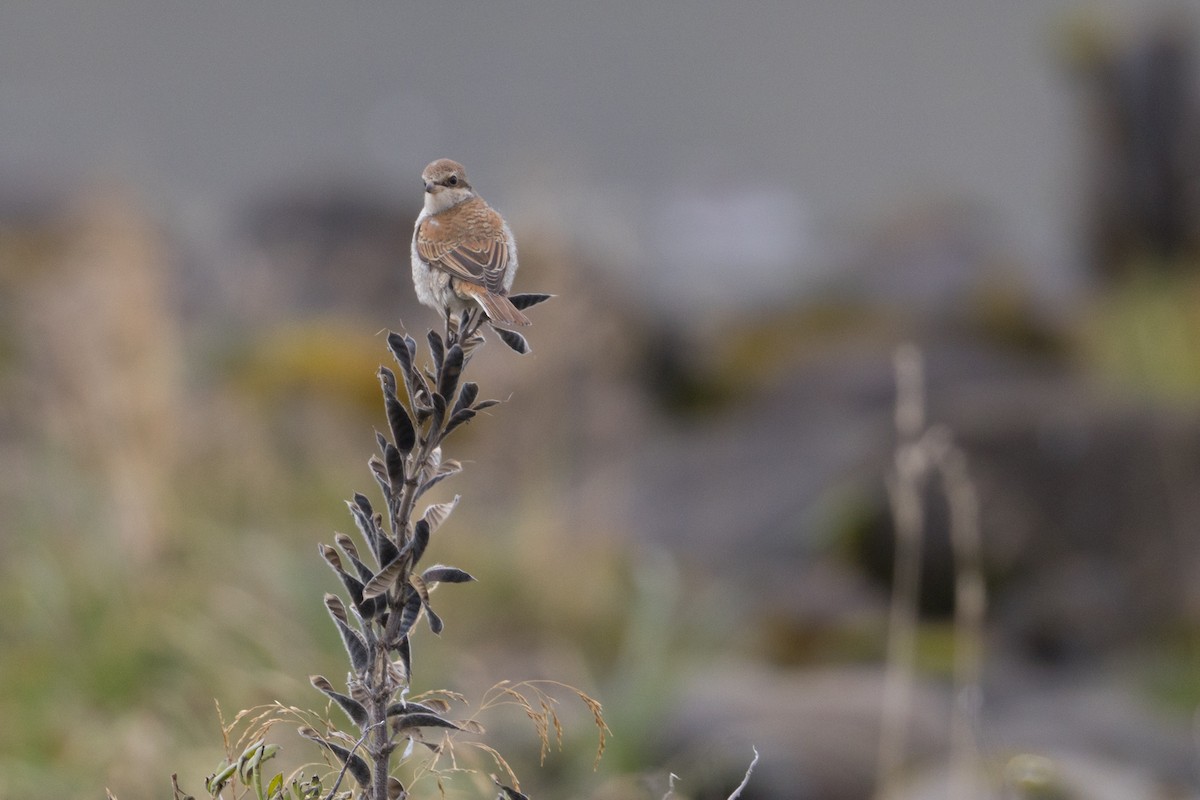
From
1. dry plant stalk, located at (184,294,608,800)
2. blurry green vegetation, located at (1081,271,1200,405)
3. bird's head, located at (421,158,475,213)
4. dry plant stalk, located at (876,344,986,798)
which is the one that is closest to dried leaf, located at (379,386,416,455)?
dry plant stalk, located at (184,294,608,800)

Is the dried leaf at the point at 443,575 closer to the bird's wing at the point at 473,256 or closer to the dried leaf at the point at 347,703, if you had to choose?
the dried leaf at the point at 347,703

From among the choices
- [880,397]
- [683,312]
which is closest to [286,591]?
[880,397]

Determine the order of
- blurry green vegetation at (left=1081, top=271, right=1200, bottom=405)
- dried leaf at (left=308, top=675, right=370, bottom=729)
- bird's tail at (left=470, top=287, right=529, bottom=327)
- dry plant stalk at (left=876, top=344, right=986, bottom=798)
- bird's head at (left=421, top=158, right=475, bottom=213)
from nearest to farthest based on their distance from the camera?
dried leaf at (left=308, top=675, right=370, bottom=729), bird's tail at (left=470, top=287, right=529, bottom=327), bird's head at (left=421, top=158, right=475, bottom=213), dry plant stalk at (left=876, top=344, right=986, bottom=798), blurry green vegetation at (left=1081, top=271, right=1200, bottom=405)

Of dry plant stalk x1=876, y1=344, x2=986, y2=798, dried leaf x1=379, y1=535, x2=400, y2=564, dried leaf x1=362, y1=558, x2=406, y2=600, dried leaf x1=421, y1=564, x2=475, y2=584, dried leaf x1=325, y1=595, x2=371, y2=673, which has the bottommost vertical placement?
dried leaf x1=325, y1=595, x2=371, y2=673

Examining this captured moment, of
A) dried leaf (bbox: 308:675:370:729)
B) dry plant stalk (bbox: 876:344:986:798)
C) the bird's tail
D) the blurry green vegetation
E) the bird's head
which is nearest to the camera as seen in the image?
dried leaf (bbox: 308:675:370:729)

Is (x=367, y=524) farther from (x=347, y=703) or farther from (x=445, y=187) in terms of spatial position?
(x=445, y=187)

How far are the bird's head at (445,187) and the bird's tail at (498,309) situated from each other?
0.64 feet

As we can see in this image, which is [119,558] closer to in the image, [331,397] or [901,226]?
[331,397]

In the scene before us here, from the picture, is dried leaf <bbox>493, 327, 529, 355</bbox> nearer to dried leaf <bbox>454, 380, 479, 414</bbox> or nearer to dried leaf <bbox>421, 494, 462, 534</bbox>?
dried leaf <bbox>454, 380, 479, 414</bbox>

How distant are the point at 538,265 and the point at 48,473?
9.18ft

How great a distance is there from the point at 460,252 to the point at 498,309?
5.0 inches

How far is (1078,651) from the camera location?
8.14m

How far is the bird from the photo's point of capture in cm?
155

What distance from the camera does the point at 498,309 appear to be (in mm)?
1505
